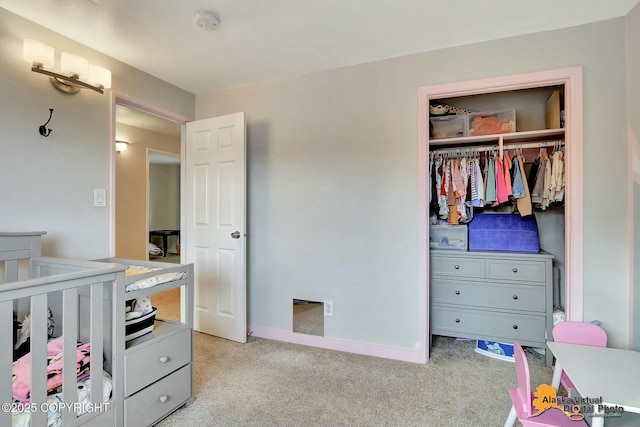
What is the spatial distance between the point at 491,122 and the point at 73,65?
297 cm

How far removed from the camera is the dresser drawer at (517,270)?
2.33 meters

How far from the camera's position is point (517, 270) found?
2.38 m

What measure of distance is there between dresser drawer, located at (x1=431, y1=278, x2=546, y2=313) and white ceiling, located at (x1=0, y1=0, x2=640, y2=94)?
1.80 m

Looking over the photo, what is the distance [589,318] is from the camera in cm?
198

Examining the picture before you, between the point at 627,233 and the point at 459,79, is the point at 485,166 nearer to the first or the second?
the point at 459,79

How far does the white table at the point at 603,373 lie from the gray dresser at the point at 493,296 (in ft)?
3.25

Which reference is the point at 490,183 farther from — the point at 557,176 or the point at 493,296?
the point at 493,296

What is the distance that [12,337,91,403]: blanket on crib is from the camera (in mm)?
1235

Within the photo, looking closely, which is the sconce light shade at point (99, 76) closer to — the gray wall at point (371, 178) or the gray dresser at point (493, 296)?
the gray wall at point (371, 178)

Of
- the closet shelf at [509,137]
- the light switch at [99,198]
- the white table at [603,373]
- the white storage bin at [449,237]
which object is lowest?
the white table at [603,373]

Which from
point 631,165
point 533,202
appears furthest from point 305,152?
point 631,165

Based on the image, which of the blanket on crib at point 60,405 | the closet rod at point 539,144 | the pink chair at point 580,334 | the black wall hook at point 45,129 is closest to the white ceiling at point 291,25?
the black wall hook at point 45,129

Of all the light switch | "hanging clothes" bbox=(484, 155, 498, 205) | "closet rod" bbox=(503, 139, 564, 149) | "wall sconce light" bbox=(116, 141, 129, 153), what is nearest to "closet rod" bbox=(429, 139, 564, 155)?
"closet rod" bbox=(503, 139, 564, 149)

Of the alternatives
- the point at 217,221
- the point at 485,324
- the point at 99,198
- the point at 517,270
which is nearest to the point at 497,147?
the point at 517,270
